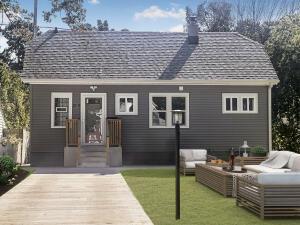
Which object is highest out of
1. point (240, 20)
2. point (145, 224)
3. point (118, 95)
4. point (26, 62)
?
point (240, 20)

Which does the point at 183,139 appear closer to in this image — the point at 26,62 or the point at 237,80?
the point at 237,80

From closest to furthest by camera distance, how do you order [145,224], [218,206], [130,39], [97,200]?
1. [145,224]
2. [218,206]
3. [97,200]
4. [130,39]

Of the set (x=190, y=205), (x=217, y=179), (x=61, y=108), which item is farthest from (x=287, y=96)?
(x=190, y=205)

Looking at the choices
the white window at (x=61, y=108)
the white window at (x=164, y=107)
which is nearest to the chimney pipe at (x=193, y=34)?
the white window at (x=164, y=107)

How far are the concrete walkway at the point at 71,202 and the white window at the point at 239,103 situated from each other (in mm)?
7489

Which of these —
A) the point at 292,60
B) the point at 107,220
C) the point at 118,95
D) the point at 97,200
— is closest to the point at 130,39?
the point at 118,95

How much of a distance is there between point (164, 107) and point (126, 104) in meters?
1.62

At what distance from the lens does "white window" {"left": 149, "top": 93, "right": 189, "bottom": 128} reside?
2150 cm

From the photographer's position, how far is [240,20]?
45.3m

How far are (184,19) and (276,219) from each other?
4161 centimetres

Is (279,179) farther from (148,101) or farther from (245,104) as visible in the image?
(245,104)

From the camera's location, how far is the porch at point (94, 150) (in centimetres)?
2041

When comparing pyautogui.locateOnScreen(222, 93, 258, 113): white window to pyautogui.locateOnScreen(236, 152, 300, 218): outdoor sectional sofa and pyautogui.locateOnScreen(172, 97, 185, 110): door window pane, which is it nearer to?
pyautogui.locateOnScreen(172, 97, 185, 110): door window pane

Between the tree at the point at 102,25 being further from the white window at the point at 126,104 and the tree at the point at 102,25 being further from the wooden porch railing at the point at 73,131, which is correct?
the wooden porch railing at the point at 73,131
